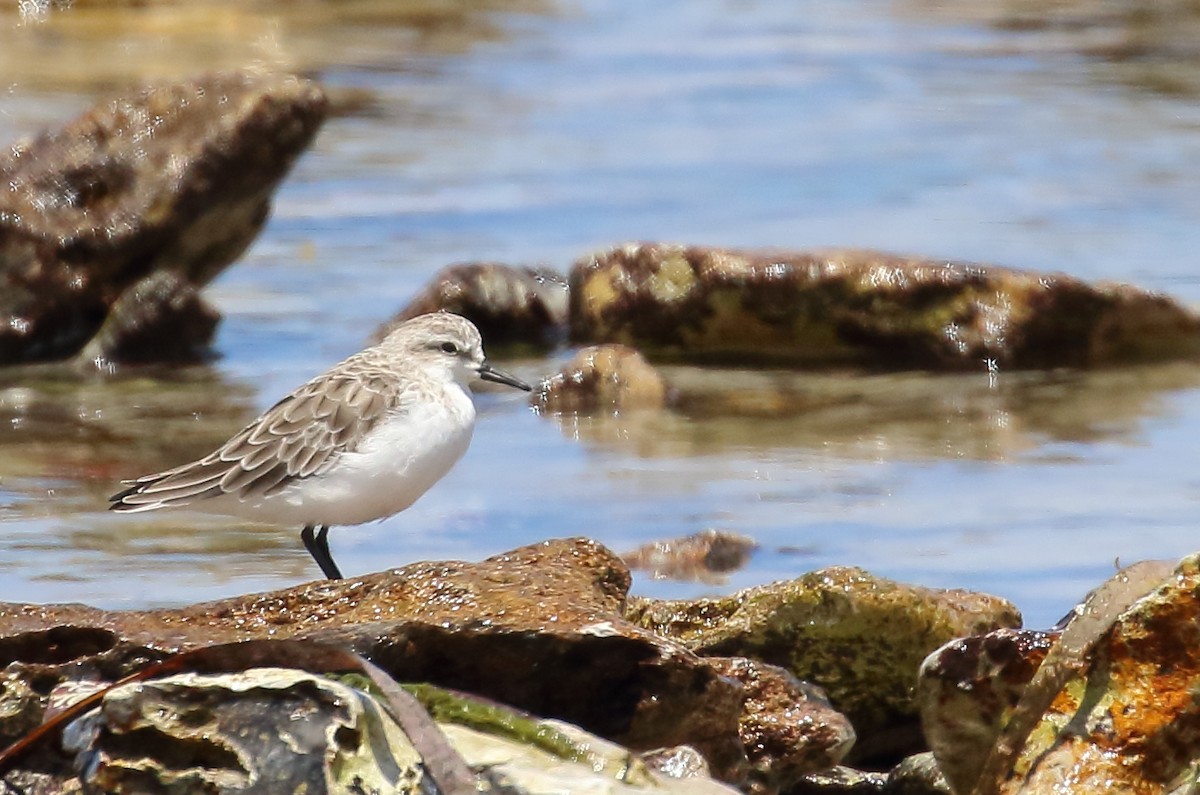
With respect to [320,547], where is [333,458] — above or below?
above

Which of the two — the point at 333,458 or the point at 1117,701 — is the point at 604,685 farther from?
the point at 333,458

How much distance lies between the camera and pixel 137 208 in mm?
8883

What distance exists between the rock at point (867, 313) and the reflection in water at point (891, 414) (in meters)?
0.20

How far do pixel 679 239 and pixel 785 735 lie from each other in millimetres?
7003

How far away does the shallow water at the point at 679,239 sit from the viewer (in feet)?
20.5

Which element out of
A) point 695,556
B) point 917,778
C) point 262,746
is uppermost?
point 262,746

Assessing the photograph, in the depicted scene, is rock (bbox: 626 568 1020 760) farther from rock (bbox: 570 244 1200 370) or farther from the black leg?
rock (bbox: 570 244 1200 370)

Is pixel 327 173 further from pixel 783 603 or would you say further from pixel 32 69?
pixel 783 603

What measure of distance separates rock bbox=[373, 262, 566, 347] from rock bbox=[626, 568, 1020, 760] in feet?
14.9

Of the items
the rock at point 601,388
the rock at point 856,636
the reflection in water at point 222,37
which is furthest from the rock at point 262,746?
the reflection in water at point 222,37

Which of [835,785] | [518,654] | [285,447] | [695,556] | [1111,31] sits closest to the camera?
[518,654]

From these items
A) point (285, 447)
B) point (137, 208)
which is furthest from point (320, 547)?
point (137, 208)

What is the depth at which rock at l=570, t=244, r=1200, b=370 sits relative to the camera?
28.3 feet

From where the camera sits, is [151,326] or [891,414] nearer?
[891,414]
